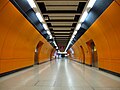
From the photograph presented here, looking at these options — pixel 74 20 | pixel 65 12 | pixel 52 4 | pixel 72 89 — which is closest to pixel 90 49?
pixel 74 20

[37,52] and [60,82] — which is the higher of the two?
[37,52]

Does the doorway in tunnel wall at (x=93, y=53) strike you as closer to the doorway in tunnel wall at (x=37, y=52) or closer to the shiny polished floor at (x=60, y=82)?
the doorway in tunnel wall at (x=37, y=52)

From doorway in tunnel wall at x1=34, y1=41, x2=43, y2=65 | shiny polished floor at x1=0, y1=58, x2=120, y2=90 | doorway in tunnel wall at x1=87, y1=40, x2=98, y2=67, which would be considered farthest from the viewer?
doorway in tunnel wall at x1=34, y1=41, x2=43, y2=65

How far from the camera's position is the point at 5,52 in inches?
454

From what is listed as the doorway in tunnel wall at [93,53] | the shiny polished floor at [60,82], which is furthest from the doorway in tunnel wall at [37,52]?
the shiny polished floor at [60,82]

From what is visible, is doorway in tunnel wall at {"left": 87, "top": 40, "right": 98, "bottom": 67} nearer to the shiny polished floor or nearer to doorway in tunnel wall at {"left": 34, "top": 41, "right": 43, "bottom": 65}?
doorway in tunnel wall at {"left": 34, "top": 41, "right": 43, "bottom": 65}

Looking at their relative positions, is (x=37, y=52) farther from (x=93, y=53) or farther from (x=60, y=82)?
(x=60, y=82)

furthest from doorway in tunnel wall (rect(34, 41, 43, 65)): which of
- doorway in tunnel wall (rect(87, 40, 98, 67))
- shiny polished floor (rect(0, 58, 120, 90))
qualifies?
shiny polished floor (rect(0, 58, 120, 90))

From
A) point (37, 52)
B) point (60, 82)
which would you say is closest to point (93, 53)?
point (37, 52)

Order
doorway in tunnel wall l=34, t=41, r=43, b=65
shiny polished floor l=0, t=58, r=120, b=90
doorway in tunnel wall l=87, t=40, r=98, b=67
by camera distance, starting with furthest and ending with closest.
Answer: doorway in tunnel wall l=34, t=41, r=43, b=65 → doorway in tunnel wall l=87, t=40, r=98, b=67 → shiny polished floor l=0, t=58, r=120, b=90

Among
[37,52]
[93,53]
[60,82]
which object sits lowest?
[60,82]

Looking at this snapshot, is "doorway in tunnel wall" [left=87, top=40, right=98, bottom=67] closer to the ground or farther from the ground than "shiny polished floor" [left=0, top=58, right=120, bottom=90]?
farther from the ground

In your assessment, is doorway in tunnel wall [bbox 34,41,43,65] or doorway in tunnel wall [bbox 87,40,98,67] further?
doorway in tunnel wall [bbox 34,41,43,65]

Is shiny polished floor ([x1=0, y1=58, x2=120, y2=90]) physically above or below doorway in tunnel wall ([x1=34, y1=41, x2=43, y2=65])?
below
